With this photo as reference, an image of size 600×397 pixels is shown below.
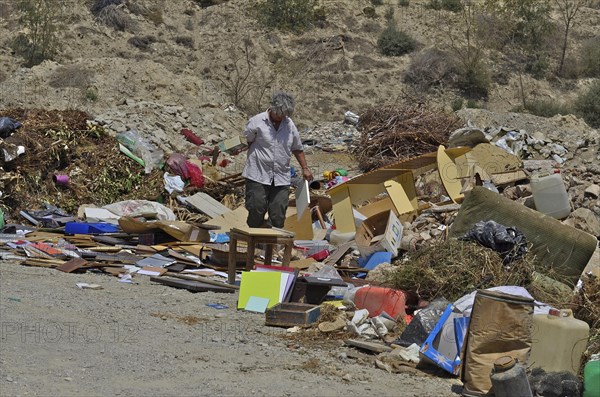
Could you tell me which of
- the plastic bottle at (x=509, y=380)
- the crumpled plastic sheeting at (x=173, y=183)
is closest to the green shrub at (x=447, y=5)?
the crumpled plastic sheeting at (x=173, y=183)

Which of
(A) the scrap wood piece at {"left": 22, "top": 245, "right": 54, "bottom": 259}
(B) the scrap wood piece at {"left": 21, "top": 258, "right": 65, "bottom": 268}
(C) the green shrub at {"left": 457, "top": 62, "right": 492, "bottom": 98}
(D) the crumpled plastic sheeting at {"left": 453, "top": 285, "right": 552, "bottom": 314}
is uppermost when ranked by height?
(D) the crumpled plastic sheeting at {"left": 453, "top": 285, "right": 552, "bottom": 314}

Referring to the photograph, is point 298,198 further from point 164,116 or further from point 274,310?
point 164,116

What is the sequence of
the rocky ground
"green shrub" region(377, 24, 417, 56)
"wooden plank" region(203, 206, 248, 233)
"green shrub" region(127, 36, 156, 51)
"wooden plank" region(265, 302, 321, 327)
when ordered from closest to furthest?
the rocky ground
"wooden plank" region(265, 302, 321, 327)
"wooden plank" region(203, 206, 248, 233)
"green shrub" region(127, 36, 156, 51)
"green shrub" region(377, 24, 417, 56)

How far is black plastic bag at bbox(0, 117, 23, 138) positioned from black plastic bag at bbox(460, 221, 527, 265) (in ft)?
24.8

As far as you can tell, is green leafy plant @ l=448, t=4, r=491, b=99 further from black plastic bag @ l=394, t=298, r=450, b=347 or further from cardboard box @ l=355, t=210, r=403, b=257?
black plastic bag @ l=394, t=298, r=450, b=347

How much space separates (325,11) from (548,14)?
26.5 ft

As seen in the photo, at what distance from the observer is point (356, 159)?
16266 millimetres

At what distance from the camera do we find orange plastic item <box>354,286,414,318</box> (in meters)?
7.23

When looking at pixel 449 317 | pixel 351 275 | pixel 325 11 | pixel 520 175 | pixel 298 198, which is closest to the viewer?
pixel 449 317

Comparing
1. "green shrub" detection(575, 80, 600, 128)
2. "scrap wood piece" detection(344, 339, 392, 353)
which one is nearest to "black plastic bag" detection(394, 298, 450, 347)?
"scrap wood piece" detection(344, 339, 392, 353)

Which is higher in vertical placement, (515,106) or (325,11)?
(325,11)

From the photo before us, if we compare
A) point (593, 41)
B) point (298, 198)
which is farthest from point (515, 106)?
point (298, 198)

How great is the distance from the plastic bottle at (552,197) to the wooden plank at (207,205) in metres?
4.10

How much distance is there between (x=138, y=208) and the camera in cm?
1209
